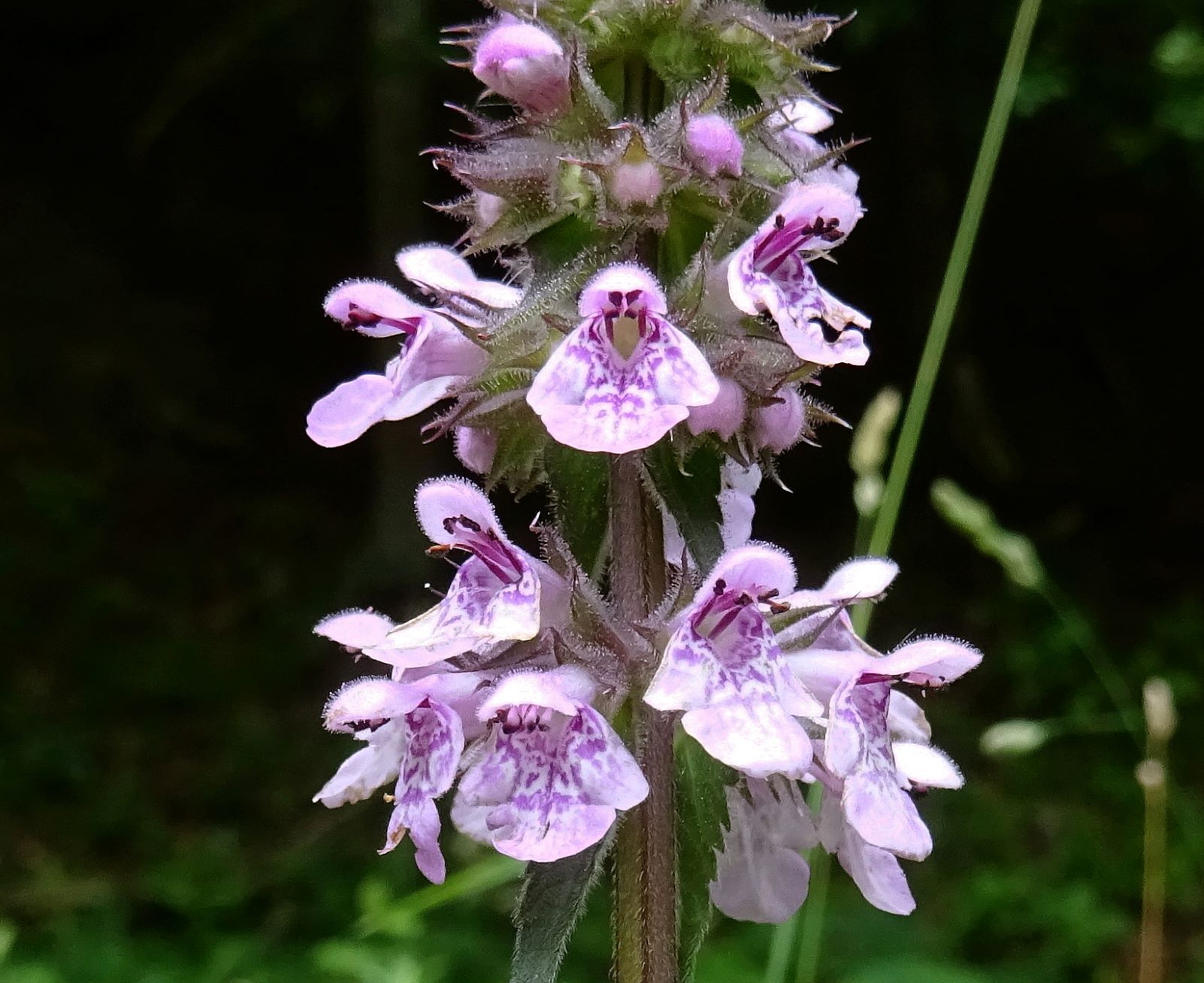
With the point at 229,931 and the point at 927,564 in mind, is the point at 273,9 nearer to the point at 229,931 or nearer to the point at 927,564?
the point at 229,931

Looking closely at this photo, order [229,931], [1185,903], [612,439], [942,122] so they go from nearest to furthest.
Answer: [612,439], [229,931], [1185,903], [942,122]

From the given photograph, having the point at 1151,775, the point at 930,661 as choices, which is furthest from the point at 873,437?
the point at 930,661

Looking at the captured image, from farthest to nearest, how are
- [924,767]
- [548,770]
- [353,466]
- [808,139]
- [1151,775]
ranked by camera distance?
[353,466] < [1151,775] < [808,139] < [924,767] < [548,770]

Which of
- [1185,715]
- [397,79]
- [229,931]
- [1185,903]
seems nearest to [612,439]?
[229,931]

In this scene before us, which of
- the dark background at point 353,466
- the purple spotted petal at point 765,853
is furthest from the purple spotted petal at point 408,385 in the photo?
the dark background at point 353,466

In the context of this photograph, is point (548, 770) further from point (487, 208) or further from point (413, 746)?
point (487, 208)

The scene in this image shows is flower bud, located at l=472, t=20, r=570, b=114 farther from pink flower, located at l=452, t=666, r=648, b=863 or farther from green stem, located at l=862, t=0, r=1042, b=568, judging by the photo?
green stem, located at l=862, t=0, r=1042, b=568

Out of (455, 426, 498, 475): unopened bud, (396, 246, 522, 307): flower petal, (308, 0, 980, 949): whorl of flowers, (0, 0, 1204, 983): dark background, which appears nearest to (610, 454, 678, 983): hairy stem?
(308, 0, 980, 949): whorl of flowers
